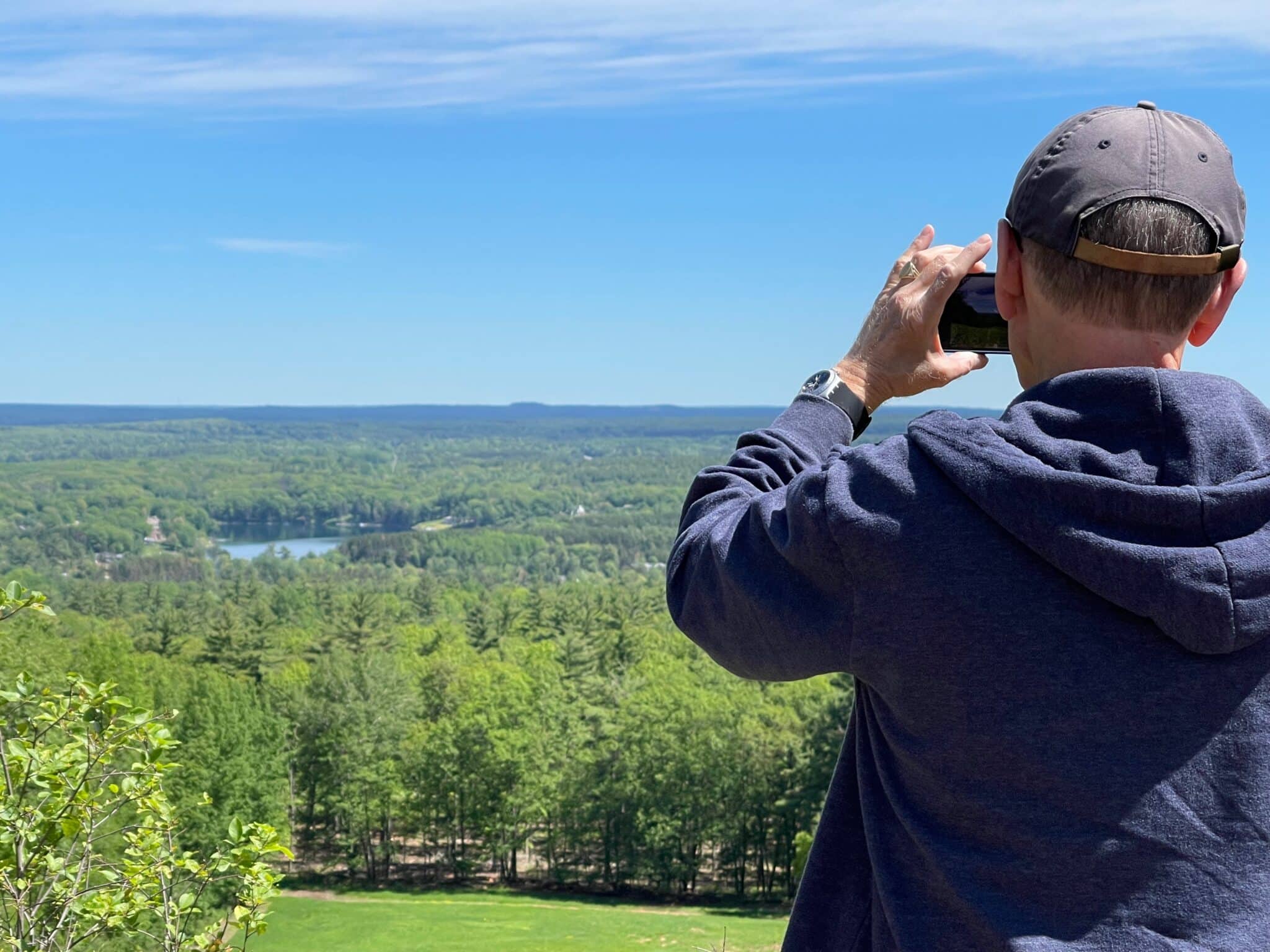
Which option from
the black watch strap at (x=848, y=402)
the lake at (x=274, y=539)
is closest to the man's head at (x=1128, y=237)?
the black watch strap at (x=848, y=402)

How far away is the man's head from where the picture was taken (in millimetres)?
1387

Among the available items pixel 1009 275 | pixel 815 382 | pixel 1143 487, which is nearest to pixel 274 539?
pixel 815 382

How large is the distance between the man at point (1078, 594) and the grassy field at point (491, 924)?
919 inches

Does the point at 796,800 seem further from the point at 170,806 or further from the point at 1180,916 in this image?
the point at 1180,916

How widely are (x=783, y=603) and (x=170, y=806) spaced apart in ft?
12.6

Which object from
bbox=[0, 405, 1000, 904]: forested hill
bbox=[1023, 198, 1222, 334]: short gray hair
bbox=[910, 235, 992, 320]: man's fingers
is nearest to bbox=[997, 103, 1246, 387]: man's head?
bbox=[1023, 198, 1222, 334]: short gray hair

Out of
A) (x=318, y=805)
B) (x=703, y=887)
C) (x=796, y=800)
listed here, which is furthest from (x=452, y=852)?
(x=796, y=800)

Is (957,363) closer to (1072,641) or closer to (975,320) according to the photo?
(975,320)

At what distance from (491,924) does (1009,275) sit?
33.0 metres

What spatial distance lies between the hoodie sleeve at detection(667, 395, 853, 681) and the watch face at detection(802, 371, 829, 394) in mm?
82

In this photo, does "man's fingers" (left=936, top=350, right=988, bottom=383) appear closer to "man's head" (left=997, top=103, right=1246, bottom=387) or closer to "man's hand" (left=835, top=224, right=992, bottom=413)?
"man's hand" (left=835, top=224, right=992, bottom=413)

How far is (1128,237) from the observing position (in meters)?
1.38

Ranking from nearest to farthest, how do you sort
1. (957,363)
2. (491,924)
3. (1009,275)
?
(1009,275), (957,363), (491,924)

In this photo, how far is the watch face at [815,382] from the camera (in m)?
1.77
